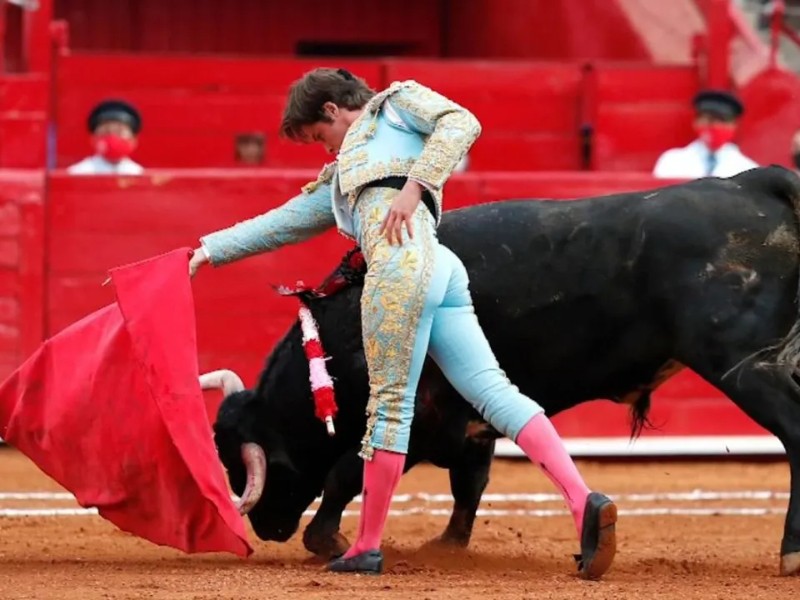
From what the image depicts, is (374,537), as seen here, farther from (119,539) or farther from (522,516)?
(522,516)

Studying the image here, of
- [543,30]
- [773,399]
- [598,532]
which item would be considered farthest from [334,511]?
[543,30]

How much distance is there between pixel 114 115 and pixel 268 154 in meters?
1.63

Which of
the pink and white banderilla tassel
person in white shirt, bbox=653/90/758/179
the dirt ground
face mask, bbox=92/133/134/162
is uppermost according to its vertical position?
person in white shirt, bbox=653/90/758/179

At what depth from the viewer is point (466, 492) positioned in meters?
5.44

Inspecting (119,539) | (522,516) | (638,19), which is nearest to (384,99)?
(119,539)

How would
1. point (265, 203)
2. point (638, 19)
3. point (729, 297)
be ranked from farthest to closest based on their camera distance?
point (638, 19), point (265, 203), point (729, 297)

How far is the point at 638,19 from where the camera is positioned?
38.3 ft

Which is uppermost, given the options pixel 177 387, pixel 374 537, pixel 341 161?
pixel 341 161

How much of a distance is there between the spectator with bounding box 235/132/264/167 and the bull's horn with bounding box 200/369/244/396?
525cm

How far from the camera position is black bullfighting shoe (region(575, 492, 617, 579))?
437 centimetres

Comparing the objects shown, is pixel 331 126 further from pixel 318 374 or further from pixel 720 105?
pixel 720 105

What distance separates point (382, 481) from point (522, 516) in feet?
6.63

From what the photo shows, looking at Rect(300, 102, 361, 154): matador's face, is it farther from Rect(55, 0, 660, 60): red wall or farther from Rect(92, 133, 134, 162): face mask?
Rect(55, 0, 660, 60): red wall

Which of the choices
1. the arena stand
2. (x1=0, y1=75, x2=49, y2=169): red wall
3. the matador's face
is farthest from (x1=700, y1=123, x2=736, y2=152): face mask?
the matador's face
